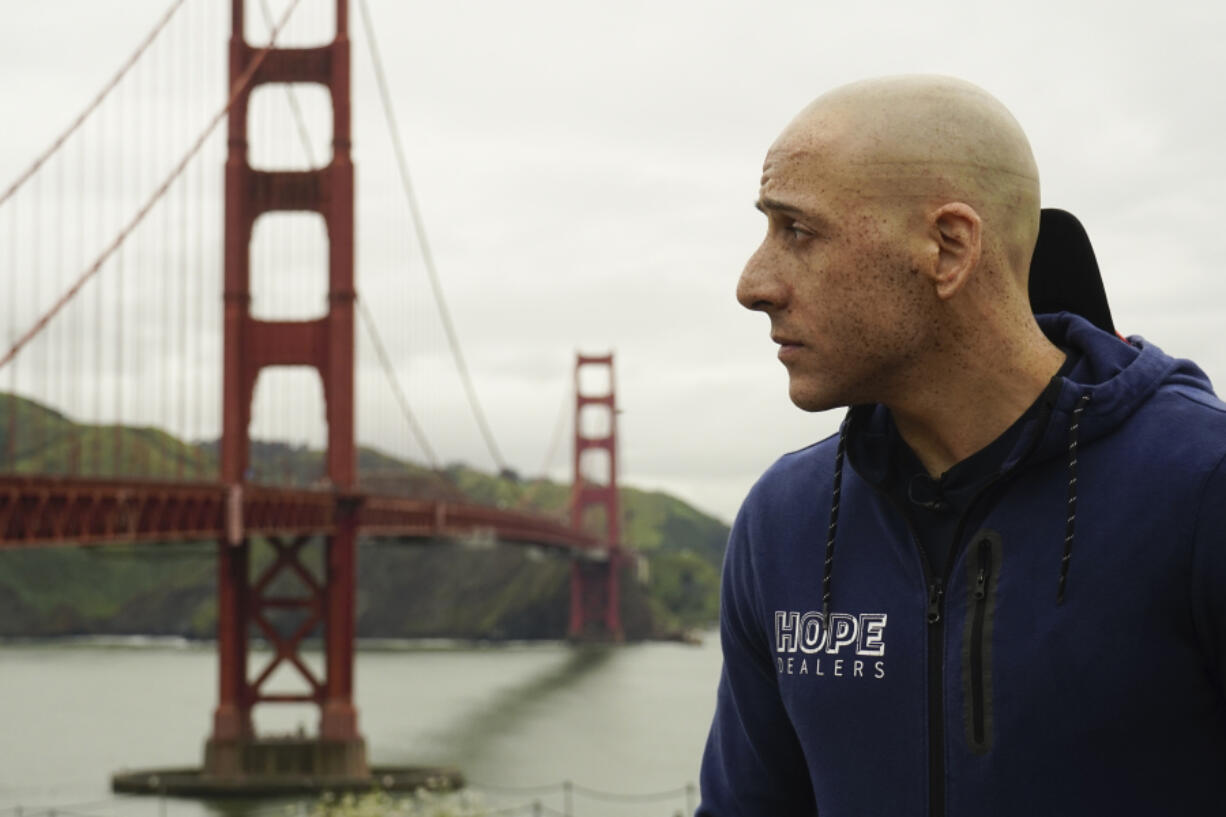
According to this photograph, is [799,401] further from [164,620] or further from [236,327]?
[164,620]

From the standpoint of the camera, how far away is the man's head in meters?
1.46

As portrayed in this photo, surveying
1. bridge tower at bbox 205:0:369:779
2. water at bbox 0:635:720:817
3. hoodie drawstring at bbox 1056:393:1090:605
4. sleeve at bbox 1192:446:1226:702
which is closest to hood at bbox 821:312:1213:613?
hoodie drawstring at bbox 1056:393:1090:605

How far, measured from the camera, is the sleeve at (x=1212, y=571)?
1.35 meters

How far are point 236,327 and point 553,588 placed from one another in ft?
197

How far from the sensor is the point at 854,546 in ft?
5.24

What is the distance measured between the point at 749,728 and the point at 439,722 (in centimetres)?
3873

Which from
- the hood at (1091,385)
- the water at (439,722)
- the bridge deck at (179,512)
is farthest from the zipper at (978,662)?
the water at (439,722)

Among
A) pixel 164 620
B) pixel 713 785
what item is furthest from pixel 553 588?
pixel 713 785

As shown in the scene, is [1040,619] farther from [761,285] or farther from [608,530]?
[608,530]

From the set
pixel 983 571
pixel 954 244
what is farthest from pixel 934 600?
pixel 954 244

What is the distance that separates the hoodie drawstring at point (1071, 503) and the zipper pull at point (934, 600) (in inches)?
4.7

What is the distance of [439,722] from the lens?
130 ft

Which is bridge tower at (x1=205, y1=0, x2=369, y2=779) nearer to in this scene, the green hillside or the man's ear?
the man's ear

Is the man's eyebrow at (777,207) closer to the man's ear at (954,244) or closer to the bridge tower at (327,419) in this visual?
the man's ear at (954,244)
